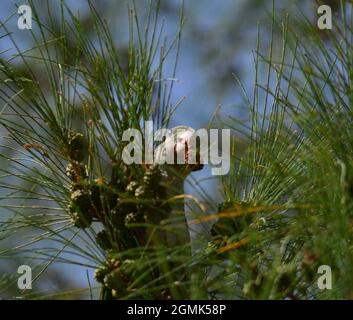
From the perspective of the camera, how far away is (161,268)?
1082 millimetres

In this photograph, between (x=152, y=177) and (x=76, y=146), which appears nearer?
(x=152, y=177)

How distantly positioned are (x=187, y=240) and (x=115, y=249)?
0.09 metres

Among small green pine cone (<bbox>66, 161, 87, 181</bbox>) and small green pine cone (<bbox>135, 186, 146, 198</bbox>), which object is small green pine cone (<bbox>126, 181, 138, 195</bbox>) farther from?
small green pine cone (<bbox>66, 161, 87, 181</bbox>)

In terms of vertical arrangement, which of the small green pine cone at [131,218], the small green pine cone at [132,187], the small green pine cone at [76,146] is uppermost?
the small green pine cone at [76,146]

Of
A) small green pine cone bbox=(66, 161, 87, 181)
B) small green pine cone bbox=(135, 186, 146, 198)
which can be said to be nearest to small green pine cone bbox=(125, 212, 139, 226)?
small green pine cone bbox=(135, 186, 146, 198)

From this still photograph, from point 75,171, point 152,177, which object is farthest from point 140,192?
point 75,171

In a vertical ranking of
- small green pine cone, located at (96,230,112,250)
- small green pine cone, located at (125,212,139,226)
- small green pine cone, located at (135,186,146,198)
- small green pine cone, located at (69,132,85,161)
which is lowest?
small green pine cone, located at (96,230,112,250)

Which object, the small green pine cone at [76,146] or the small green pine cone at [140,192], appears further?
the small green pine cone at [76,146]

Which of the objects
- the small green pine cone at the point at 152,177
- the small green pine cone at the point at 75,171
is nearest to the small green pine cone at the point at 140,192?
the small green pine cone at the point at 152,177

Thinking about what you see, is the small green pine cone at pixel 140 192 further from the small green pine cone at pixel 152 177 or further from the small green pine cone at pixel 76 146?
the small green pine cone at pixel 76 146

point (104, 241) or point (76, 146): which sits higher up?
point (76, 146)

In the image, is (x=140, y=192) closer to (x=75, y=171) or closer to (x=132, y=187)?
(x=132, y=187)

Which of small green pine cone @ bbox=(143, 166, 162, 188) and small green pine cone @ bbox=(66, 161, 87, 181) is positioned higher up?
small green pine cone @ bbox=(66, 161, 87, 181)

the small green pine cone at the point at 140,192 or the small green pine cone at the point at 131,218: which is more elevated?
the small green pine cone at the point at 140,192
